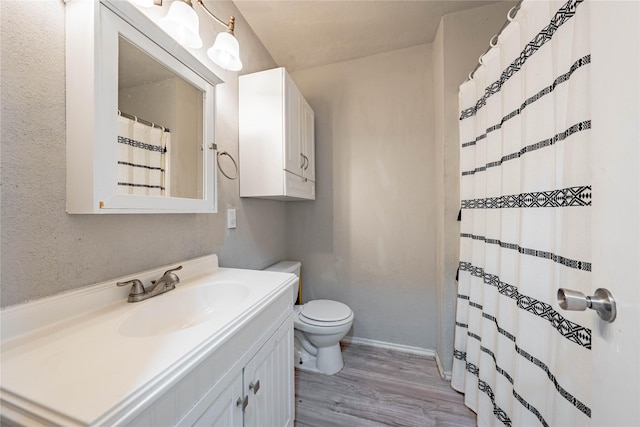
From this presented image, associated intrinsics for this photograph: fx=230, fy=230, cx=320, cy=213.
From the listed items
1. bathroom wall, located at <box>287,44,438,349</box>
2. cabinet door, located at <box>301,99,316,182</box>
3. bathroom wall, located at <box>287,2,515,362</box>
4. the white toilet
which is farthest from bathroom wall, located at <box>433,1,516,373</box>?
cabinet door, located at <box>301,99,316,182</box>

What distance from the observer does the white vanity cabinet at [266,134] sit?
54.4 inches

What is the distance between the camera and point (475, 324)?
4.16ft

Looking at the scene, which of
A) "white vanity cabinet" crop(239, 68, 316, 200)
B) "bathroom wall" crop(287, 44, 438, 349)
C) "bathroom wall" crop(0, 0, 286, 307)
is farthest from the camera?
"bathroom wall" crop(287, 44, 438, 349)

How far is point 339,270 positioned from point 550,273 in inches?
56.3

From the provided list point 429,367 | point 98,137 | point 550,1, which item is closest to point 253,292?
point 98,137

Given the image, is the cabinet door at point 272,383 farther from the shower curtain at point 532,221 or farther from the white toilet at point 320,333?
the shower curtain at point 532,221

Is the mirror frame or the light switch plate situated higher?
the mirror frame

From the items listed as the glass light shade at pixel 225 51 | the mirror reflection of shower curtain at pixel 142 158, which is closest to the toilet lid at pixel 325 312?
the mirror reflection of shower curtain at pixel 142 158

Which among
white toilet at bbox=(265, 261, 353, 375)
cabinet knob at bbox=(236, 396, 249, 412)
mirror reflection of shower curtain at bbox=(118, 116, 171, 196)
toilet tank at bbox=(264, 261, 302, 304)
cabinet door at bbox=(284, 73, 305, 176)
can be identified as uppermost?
cabinet door at bbox=(284, 73, 305, 176)

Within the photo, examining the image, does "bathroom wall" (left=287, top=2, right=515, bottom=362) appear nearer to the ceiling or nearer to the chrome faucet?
the ceiling

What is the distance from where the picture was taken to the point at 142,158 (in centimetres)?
82

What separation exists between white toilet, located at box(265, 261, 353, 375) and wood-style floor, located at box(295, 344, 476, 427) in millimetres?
67

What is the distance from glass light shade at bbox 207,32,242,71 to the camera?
3.52 ft

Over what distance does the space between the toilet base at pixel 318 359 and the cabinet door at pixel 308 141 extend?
1.24 m
